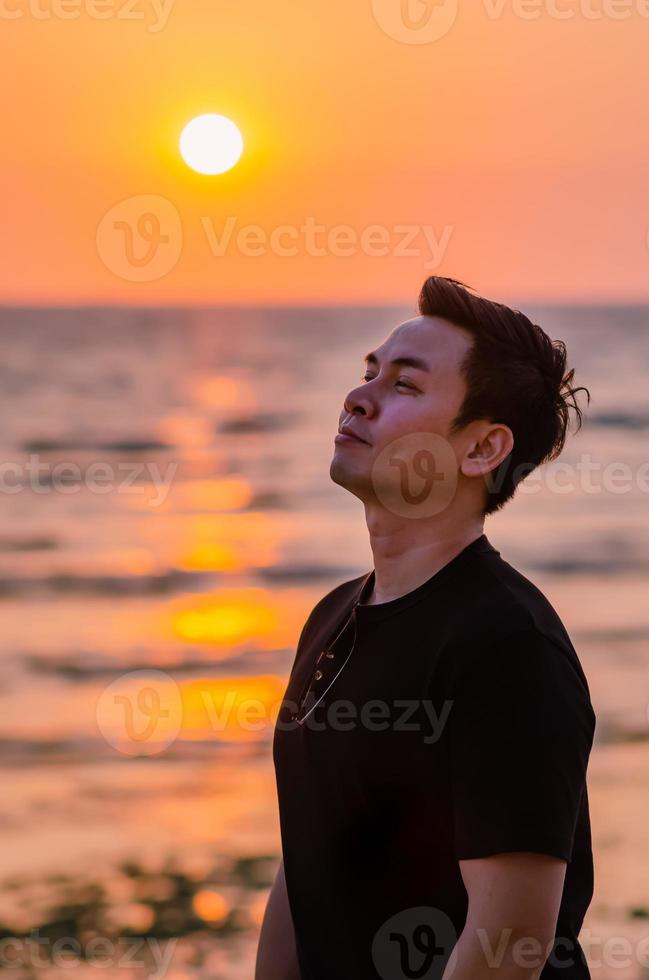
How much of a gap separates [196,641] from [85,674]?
1337 mm

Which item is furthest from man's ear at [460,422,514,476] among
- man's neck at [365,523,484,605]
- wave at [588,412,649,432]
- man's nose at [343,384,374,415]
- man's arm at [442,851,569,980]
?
wave at [588,412,649,432]

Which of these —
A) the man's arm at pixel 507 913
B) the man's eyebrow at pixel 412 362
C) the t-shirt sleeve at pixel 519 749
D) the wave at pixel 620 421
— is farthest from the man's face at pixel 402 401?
the wave at pixel 620 421

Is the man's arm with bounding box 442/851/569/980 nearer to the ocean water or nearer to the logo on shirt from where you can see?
the logo on shirt

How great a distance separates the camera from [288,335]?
54.7 meters

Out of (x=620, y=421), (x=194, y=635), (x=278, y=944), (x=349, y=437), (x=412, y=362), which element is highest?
(x=620, y=421)

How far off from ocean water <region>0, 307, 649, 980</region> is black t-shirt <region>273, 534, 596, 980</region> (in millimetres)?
537

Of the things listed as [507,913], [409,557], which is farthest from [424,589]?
[507,913]

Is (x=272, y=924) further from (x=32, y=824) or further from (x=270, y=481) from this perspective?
(x=270, y=481)

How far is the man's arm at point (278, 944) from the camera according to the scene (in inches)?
109

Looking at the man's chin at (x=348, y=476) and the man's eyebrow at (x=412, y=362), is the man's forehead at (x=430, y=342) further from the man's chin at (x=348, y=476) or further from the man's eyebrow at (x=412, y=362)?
the man's chin at (x=348, y=476)

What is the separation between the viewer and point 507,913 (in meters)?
2.09

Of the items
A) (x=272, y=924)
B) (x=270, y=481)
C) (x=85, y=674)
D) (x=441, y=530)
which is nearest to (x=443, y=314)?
(x=441, y=530)

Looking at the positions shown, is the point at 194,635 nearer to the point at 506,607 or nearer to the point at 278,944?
the point at 278,944

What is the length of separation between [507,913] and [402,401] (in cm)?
97
